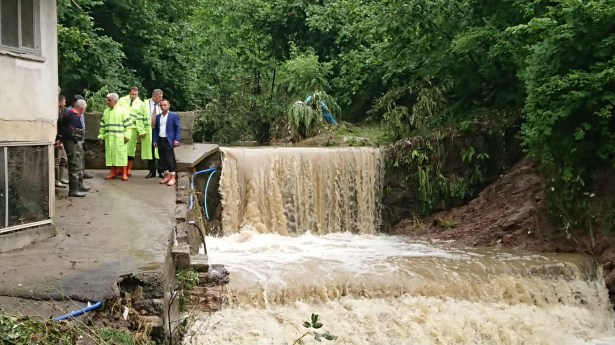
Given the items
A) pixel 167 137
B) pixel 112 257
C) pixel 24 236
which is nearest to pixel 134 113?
pixel 167 137

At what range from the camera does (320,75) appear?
21516 millimetres

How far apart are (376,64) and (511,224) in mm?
8126

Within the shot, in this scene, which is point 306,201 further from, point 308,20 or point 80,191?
point 308,20

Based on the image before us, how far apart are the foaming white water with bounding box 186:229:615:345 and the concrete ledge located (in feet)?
8.81

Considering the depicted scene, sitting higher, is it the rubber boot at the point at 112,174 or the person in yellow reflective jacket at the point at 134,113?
the person in yellow reflective jacket at the point at 134,113

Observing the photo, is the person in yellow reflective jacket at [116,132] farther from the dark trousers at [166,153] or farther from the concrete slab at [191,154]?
the concrete slab at [191,154]

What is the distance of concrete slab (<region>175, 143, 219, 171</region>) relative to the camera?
13.8 metres

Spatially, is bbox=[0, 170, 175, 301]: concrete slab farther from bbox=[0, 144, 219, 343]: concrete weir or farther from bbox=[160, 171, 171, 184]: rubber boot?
bbox=[160, 171, 171, 184]: rubber boot

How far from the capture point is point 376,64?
808 inches

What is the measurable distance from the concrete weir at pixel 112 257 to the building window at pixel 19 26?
2728 mm

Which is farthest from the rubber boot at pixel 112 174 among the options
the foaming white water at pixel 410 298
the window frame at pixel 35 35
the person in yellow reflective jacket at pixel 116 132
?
the window frame at pixel 35 35

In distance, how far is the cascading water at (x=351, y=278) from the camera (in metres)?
9.57

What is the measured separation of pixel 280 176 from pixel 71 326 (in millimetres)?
8948

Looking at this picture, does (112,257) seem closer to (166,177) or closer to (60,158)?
(60,158)
